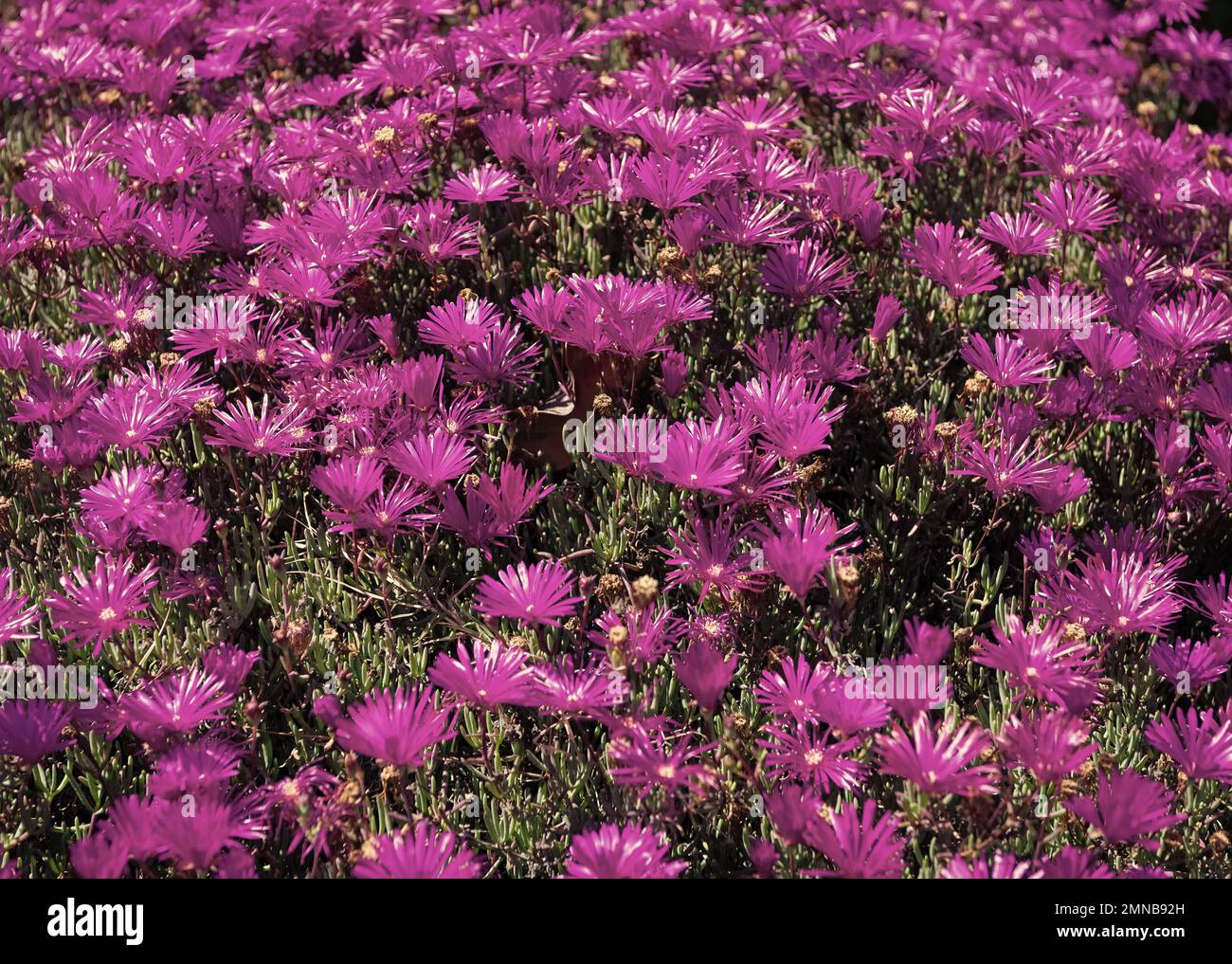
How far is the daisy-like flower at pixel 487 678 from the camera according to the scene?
1867 millimetres

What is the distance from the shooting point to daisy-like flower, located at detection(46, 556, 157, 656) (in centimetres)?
201

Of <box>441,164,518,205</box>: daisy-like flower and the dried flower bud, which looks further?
<box>441,164,518,205</box>: daisy-like flower

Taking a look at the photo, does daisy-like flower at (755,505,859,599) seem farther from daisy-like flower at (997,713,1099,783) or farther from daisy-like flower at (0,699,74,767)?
daisy-like flower at (0,699,74,767)

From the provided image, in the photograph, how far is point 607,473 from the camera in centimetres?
264

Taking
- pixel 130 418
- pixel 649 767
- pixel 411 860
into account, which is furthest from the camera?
pixel 130 418

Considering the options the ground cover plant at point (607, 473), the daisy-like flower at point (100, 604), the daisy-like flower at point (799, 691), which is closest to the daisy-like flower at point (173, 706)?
the ground cover plant at point (607, 473)

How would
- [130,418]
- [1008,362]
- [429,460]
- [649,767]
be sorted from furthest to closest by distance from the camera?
[1008,362] < [130,418] < [429,460] < [649,767]

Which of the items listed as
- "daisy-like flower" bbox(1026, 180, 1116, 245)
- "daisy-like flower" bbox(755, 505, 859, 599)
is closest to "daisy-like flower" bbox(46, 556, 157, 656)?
"daisy-like flower" bbox(755, 505, 859, 599)

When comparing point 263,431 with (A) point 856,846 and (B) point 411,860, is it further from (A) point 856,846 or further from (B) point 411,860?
(A) point 856,846

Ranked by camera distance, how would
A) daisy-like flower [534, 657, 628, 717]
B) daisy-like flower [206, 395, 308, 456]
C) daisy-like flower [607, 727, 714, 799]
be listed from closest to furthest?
daisy-like flower [607, 727, 714, 799]
daisy-like flower [534, 657, 628, 717]
daisy-like flower [206, 395, 308, 456]

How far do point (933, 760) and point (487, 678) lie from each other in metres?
0.69

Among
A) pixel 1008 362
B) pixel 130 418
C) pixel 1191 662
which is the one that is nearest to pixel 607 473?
pixel 1008 362

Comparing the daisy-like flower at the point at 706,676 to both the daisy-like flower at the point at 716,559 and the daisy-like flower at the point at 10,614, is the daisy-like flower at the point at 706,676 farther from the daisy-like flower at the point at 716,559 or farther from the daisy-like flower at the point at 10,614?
the daisy-like flower at the point at 10,614

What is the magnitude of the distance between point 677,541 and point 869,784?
0.54 meters
